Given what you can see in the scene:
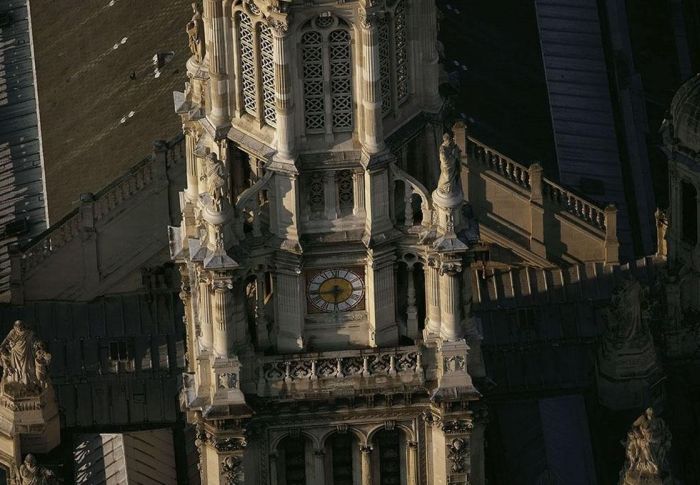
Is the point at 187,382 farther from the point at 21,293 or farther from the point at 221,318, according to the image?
the point at 21,293

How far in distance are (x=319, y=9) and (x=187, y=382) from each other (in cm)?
1446

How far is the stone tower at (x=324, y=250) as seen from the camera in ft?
532

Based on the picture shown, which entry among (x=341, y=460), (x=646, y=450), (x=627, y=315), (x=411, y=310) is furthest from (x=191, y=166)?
(x=627, y=315)

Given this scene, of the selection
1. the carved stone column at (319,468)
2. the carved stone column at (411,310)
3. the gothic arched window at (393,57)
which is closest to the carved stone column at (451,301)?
the carved stone column at (411,310)

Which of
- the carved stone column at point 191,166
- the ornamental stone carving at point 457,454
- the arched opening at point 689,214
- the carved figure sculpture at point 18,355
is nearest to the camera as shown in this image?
the carved stone column at point 191,166

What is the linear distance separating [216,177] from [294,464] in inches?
470

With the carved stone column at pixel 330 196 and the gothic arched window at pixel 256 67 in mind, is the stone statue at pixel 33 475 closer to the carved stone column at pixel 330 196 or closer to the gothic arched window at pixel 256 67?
the carved stone column at pixel 330 196

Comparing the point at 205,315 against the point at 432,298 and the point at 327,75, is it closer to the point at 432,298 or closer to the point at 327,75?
the point at 432,298

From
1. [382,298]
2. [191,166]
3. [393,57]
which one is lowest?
[382,298]

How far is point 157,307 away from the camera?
193 meters

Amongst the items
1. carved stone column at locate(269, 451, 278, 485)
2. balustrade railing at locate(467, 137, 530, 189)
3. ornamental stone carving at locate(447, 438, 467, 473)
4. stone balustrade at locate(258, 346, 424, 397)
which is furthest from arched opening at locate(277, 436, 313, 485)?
balustrade railing at locate(467, 137, 530, 189)

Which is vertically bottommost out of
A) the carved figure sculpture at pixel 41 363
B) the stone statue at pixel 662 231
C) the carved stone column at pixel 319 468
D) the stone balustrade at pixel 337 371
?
the carved stone column at pixel 319 468

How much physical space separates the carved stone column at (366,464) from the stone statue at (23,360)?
13161 mm

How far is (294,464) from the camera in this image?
16950cm
